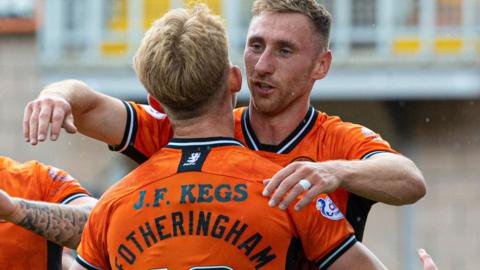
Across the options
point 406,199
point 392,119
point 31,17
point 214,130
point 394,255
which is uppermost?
point 214,130

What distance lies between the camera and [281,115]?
4805mm

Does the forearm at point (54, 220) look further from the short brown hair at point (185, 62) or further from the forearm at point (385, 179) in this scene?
the forearm at point (385, 179)

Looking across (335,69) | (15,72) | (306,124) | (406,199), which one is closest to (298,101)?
(306,124)

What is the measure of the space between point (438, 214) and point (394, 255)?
689 mm

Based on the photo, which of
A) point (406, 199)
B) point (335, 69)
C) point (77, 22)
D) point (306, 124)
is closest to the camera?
point (406, 199)

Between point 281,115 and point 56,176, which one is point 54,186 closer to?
point 56,176

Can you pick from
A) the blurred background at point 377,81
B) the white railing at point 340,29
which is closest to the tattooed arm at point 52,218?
the blurred background at point 377,81

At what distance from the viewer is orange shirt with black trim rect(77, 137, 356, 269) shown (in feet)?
12.8

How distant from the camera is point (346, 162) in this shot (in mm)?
4184

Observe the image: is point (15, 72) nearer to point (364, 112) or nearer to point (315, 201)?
point (364, 112)

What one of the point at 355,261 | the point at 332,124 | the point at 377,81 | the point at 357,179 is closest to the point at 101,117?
the point at 332,124

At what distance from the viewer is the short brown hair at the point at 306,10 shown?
15.9ft

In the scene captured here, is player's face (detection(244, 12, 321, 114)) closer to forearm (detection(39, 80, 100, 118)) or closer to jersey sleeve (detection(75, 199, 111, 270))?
forearm (detection(39, 80, 100, 118))

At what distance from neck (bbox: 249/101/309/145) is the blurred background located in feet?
28.9
